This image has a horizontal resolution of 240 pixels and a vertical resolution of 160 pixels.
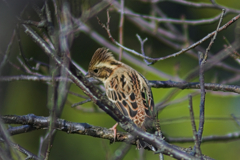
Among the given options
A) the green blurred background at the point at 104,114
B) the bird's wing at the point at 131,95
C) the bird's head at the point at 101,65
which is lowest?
the bird's wing at the point at 131,95

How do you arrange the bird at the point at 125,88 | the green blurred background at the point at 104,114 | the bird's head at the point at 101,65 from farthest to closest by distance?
the green blurred background at the point at 104,114 → the bird's head at the point at 101,65 → the bird at the point at 125,88

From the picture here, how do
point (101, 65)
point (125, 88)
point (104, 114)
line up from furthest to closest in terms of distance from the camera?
1. point (104, 114)
2. point (101, 65)
3. point (125, 88)

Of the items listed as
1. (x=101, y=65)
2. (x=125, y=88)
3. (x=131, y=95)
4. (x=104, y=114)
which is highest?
(x=104, y=114)

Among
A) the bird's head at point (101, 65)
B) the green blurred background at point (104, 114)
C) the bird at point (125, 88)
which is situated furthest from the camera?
the green blurred background at point (104, 114)

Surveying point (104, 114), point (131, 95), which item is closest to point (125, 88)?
point (131, 95)

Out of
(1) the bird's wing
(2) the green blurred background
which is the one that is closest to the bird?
(1) the bird's wing

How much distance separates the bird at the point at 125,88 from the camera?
158 inches

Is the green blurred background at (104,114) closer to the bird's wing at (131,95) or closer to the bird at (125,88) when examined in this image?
the bird at (125,88)

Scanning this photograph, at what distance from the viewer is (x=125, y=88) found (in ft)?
14.7

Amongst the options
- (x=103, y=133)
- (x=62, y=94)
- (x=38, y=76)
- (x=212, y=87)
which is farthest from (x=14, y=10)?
(x=212, y=87)

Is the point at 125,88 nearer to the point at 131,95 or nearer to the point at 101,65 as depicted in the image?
the point at 131,95

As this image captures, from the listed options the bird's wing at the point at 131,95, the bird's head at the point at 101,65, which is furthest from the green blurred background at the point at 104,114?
the bird's wing at the point at 131,95

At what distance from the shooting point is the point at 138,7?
10586 millimetres

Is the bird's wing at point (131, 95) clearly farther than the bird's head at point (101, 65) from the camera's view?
No
